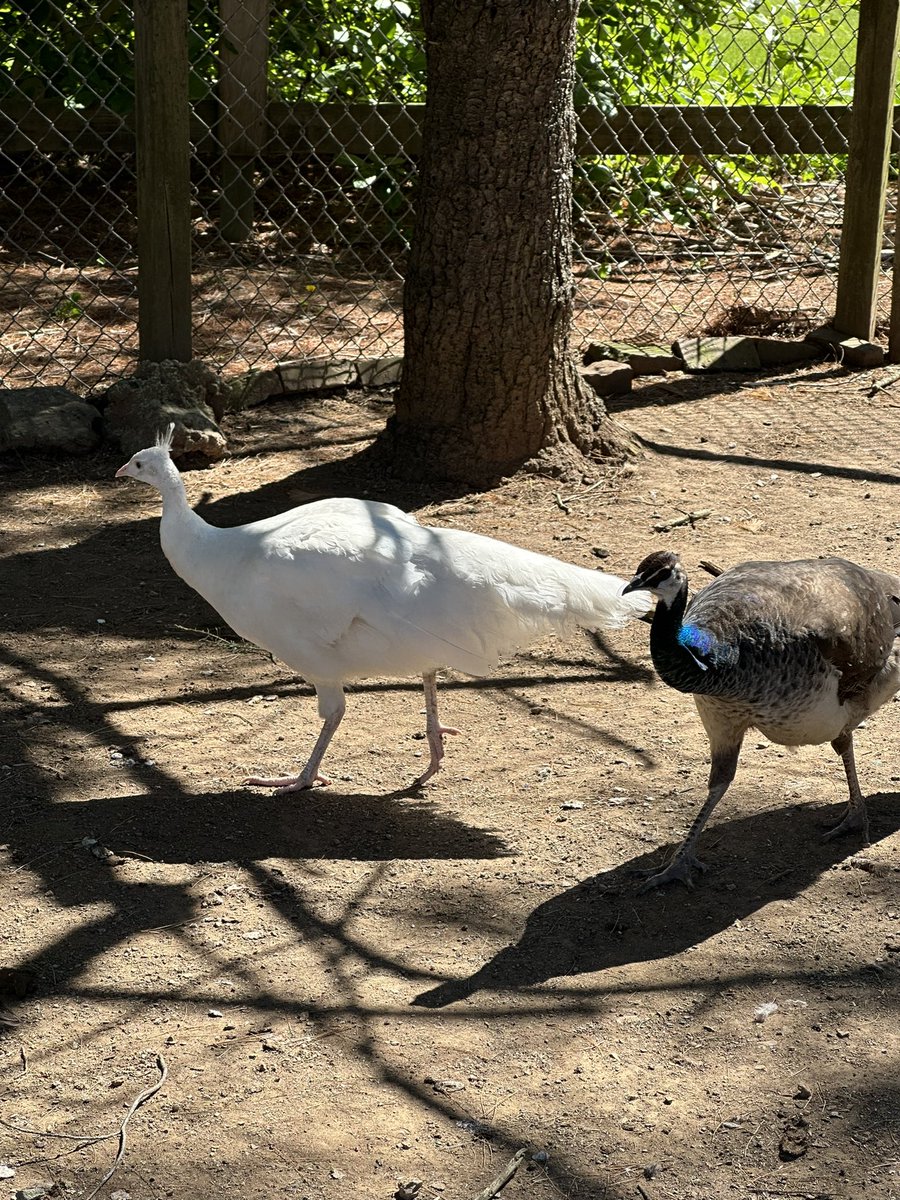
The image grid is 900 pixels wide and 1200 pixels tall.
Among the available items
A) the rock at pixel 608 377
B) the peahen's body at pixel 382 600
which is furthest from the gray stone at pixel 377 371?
the peahen's body at pixel 382 600

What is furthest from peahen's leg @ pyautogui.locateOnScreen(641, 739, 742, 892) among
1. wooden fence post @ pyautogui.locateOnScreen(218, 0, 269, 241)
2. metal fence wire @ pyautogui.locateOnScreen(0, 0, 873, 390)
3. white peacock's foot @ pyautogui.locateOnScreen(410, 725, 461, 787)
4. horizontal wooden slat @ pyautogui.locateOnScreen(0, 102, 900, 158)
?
wooden fence post @ pyautogui.locateOnScreen(218, 0, 269, 241)

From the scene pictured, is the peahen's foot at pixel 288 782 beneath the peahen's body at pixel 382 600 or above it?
beneath

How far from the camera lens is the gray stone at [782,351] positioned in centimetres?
752

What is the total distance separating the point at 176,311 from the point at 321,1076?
4347 millimetres

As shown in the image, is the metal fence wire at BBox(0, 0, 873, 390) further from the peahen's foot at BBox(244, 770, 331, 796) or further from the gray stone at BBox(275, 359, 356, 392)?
the peahen's foot at BBox(244, 770, 331, 796)

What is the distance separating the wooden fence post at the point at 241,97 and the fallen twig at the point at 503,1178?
19.5ft

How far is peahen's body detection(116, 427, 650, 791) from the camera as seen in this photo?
386 cm

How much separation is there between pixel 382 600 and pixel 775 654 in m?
1.08

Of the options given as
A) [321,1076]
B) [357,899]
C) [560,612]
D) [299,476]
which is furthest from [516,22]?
[321,1076]

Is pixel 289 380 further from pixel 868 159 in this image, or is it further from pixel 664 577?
pixel 664 577

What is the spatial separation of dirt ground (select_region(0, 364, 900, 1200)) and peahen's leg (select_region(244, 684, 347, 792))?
58 millimetres

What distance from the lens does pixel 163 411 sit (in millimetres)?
6195

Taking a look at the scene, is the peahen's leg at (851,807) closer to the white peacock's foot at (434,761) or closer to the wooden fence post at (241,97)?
the white peacock's foot at (434,761)

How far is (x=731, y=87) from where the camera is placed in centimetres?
862
